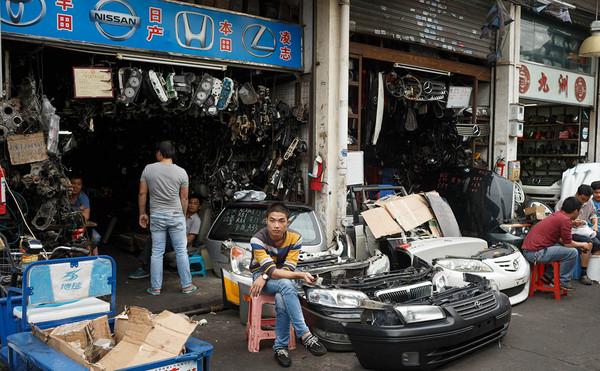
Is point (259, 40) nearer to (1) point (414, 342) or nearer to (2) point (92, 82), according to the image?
(2) point (92, 82)

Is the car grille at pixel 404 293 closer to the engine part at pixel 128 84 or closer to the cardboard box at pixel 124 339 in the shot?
the cardboard box at pixel 124 339

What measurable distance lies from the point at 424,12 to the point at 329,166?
407cm

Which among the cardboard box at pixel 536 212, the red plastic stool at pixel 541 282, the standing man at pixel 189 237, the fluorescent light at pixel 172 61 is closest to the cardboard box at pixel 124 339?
the standing man at pixel 189 237

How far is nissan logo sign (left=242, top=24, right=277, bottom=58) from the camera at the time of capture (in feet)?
27.8

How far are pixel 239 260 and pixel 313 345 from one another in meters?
1.50

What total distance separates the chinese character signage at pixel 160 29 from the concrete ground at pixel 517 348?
3.71 metres

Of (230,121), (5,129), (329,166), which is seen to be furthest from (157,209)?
(329,166)

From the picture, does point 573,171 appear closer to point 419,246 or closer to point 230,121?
point 419,246

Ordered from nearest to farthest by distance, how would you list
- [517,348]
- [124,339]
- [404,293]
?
[124,339]
[404,293]
[517,348]

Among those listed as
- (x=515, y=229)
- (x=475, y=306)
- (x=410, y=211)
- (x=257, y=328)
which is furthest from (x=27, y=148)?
(x=515, y=229)

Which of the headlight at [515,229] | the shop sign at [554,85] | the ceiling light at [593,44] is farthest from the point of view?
the shop sign at [554,85]

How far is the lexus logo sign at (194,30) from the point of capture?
771cm

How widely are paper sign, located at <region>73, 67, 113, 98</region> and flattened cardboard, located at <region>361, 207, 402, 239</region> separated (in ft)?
12.3

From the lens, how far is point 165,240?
6.77m
